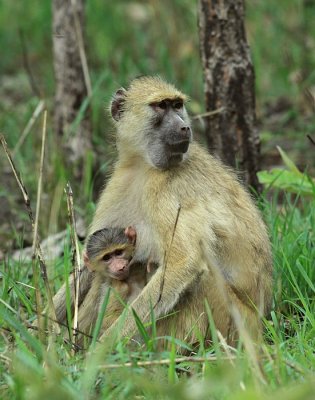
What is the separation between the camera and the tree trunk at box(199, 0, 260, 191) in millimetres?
6465

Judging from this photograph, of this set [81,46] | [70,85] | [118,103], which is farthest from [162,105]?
[70,85]

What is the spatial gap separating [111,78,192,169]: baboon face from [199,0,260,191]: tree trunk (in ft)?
3.18

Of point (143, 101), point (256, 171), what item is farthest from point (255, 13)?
point (143, 101)

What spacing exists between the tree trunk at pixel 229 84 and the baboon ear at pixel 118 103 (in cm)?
106

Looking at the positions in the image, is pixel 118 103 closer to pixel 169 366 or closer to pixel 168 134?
pixel 168 134

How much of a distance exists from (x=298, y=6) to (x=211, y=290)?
6.39m

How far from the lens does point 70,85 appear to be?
799 cm

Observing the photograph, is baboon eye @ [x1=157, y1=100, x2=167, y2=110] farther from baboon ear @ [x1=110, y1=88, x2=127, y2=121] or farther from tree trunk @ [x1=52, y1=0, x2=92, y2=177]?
tree trunk @ [x1=52, y1=0, x2=92, y2=177]

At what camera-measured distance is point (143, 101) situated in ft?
18.1

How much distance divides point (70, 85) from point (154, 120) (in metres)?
2.75

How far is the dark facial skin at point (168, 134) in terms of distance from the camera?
519 cm

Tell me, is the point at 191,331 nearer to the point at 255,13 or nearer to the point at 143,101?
the point at 143,101

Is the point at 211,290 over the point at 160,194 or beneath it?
beneath

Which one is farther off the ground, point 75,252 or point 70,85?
point 70,85
